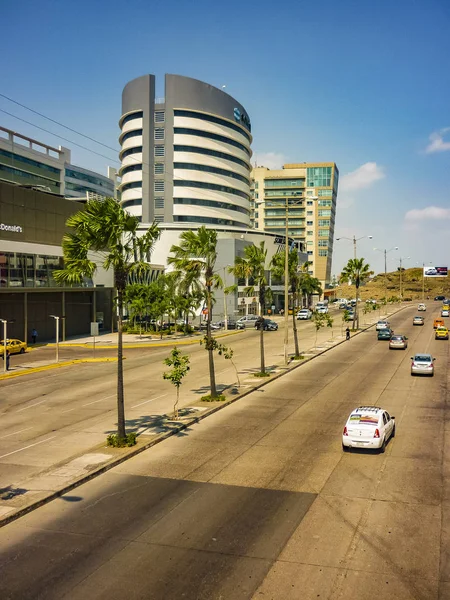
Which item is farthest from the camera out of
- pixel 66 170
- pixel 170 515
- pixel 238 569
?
pixel 66 170

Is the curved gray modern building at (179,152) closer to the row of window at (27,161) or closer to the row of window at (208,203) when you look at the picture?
the row of window at (208,203)

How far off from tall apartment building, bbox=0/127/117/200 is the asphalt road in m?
88.1

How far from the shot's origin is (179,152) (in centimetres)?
11731

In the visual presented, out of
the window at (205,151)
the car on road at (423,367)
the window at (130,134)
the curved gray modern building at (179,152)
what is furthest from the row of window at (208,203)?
the car on road at (423,367)

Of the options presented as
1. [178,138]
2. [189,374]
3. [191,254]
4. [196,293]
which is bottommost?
[189,374]

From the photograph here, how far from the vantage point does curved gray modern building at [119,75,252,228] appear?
385ft

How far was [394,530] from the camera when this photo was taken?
14.3 meters

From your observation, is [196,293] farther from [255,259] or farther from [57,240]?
[57,240]

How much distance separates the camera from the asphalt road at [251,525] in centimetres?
1169

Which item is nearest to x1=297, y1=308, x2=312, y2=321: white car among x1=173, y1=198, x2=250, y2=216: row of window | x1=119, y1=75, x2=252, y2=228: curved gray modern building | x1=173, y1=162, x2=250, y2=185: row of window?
x1=119, y1=75, x2=252, y2=228: curved gray modern building

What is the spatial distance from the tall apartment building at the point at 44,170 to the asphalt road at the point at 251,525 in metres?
88.1

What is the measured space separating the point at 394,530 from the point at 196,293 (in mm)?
19487

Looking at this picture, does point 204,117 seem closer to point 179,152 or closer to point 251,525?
point 179,152

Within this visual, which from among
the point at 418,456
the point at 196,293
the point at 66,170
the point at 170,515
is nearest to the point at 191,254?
the point at 196,293
